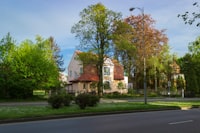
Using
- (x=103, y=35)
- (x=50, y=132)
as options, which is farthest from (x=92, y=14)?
(x=50, y=132)

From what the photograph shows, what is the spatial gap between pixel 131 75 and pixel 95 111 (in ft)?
169

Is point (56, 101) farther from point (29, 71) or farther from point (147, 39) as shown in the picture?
point (147, 39)

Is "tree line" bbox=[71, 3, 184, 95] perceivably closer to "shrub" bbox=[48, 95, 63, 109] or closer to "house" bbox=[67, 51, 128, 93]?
"house" bbox=[67, 51, 128, 93]

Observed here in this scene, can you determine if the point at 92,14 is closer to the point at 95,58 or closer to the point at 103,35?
the point at 103,35

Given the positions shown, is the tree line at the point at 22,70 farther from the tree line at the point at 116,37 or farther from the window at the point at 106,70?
the window at the point at 106,70

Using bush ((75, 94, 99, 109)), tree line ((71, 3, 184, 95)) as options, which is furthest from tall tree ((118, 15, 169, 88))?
bush ((75, 94, 99, 109))

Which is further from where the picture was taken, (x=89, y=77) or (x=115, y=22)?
(x=89, y=77)

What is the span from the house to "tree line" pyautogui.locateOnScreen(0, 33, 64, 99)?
14.7 meters

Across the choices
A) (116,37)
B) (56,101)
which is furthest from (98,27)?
(56,101)

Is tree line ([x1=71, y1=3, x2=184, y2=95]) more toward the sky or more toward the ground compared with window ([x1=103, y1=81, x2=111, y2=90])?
more toward the sky

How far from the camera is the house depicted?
60.9 meters

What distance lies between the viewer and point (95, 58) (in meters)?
47.9

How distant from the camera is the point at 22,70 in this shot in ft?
134

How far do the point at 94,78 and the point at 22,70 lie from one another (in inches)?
943
